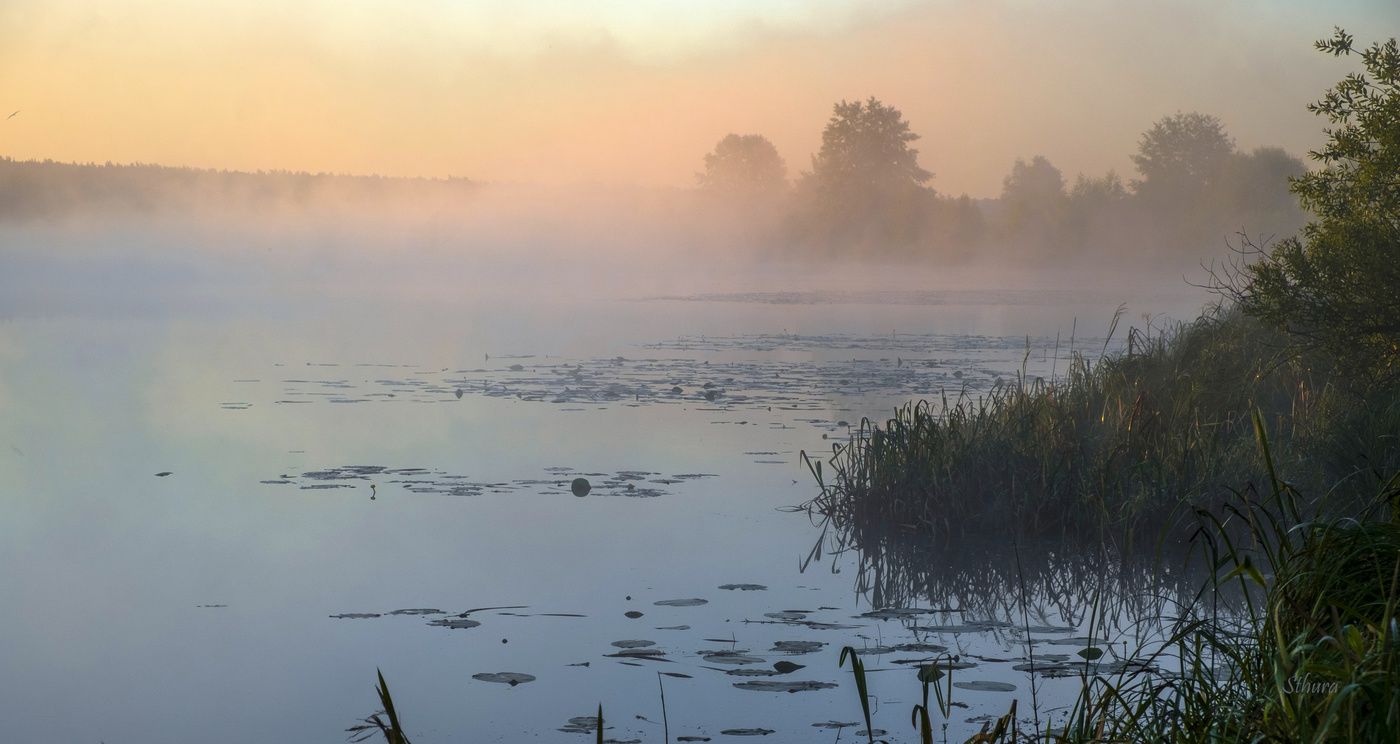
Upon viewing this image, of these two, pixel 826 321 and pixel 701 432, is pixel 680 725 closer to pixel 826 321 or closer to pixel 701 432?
pixel 701 432

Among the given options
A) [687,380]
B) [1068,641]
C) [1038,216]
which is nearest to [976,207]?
[1038,216]

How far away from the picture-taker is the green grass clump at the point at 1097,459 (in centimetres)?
656

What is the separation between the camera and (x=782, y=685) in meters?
4.23

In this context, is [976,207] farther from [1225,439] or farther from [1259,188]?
[1225,439]

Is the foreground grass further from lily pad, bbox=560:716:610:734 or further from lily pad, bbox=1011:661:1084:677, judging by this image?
lily pad, bbox=560:716:610:734

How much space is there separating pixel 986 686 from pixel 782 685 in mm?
718

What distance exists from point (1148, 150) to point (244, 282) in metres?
43.4

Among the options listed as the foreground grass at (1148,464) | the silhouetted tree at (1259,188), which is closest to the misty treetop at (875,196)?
the silhouetted tree at (1259,188)

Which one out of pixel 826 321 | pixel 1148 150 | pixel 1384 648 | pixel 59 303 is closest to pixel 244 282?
pixel 59 303

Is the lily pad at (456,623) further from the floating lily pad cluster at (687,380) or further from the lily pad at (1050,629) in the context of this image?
the floating lily pad cluster at (687,380)

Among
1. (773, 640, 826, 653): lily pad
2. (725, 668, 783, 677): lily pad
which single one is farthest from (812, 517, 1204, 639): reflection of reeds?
(725, 668, 783, 677): lily pad

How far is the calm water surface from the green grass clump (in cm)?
50

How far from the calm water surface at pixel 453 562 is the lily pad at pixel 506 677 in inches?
1.4

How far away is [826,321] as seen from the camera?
26641mm
